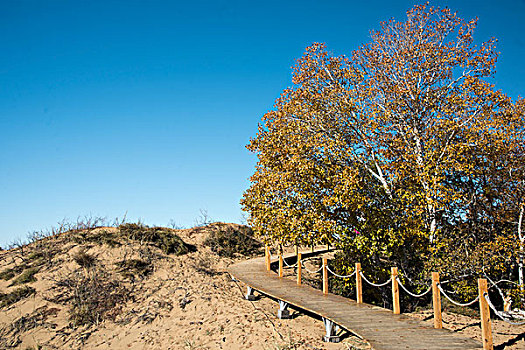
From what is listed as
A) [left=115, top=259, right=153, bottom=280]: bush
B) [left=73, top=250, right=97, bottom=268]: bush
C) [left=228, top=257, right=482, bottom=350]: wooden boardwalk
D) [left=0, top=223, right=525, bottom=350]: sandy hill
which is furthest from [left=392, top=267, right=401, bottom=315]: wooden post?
[left=73, top=250, right=97, bottom=268]: bush

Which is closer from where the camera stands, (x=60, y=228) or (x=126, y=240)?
(x=126, y=240)

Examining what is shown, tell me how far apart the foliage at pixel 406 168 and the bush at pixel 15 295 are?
9.99m

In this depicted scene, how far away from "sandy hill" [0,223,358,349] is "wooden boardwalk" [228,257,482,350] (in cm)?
76

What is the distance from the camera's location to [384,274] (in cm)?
1566

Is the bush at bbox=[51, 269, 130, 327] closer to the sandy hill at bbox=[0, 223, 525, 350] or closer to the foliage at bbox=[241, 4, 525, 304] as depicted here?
the sandy hill at bbox=[0, 223, 525, 350]

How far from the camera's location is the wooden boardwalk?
867 centimetres

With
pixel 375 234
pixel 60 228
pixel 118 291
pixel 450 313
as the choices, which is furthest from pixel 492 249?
pixel 60 228

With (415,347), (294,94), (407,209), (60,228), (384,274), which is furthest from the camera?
(60,228)

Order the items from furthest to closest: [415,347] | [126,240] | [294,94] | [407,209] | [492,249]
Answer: [126,240] < [294,94] < [407,209] < [492,249] < [415,347]

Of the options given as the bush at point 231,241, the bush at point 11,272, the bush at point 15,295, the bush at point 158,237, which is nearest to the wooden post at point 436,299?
the bush at point 231,241

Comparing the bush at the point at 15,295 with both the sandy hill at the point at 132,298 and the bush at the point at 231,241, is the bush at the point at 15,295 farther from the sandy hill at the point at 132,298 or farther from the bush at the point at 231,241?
the bush at the point at 231,241

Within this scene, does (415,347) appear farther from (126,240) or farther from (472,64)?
(126,240)

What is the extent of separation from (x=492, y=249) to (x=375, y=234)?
12.5ft

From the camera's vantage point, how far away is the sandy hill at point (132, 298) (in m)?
12.9
